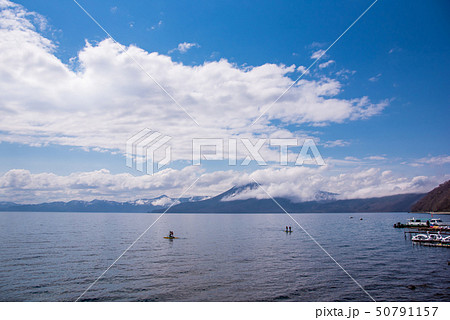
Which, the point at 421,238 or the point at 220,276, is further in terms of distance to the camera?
the point at 421,238

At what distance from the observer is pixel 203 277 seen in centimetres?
3316

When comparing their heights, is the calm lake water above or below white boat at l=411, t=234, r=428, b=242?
above

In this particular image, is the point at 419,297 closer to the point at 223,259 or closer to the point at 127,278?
the point at 223,259

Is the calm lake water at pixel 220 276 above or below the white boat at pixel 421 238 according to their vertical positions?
above

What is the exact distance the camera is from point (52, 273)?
1346 inches

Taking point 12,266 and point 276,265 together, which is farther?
point 276,265

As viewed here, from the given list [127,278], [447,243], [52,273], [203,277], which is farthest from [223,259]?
[447,243]

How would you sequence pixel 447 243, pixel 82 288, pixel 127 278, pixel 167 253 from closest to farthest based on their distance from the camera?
1. pixel 82 288
2. pixel 127 278
3. pixel 167 253
4. pixel 447 243

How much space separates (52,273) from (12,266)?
8177mm

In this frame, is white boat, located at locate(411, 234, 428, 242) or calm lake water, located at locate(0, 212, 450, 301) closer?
calm lake water, located at locate(0, 212, 450, 301)

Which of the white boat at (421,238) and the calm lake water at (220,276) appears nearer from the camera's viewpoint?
the calm lake water at (220,276)

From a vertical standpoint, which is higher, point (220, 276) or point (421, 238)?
point (220, 276)
